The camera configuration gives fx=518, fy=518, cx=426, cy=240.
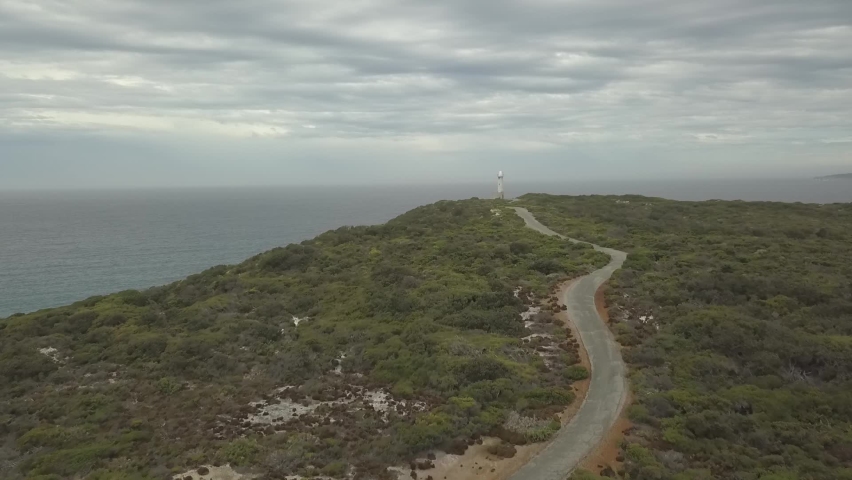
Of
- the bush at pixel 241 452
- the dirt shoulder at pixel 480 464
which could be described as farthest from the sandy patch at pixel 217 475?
the dirt shoulder at pixel 480 464

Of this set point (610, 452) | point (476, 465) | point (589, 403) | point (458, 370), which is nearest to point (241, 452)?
point (476, 465)

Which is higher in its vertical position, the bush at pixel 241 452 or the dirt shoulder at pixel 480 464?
the dirt shoulder at pixel 480 464

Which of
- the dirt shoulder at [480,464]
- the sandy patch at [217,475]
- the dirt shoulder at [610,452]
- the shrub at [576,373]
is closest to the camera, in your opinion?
the dirt shoulder at [610,452]

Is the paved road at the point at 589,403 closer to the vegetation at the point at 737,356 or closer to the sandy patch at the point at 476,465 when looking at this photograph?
the sandy patch at the point at 476,465

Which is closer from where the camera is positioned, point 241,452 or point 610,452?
point 610,452

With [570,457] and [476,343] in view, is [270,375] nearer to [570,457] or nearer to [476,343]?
[476,343]

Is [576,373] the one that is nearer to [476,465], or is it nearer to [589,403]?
[589,403]

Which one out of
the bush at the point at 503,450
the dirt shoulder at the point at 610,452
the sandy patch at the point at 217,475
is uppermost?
the dirt shoulder at the point at 610,452

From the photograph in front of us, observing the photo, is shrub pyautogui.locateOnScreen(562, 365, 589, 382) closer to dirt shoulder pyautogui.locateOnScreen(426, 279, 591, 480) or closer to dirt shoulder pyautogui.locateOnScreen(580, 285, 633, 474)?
dirt shoulder pyautogui.locateOnScreen(580, 285, 633, 474)
